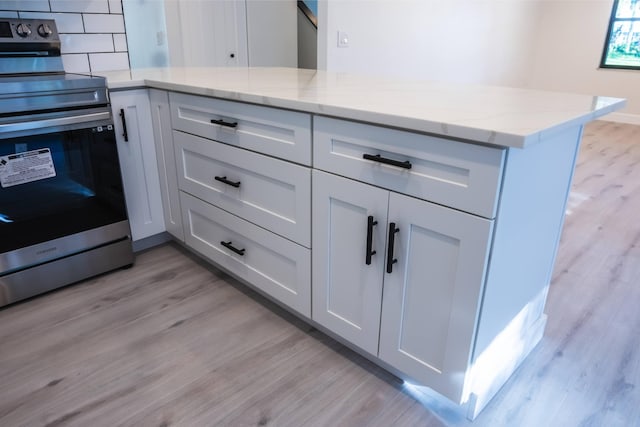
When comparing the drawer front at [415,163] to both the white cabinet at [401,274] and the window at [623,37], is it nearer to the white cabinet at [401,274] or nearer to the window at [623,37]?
the white cabinet at [401,274]

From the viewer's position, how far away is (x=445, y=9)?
4578mm

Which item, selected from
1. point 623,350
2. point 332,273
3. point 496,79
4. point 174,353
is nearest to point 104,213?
point 174,353

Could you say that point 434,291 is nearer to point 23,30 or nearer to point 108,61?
point 23,30

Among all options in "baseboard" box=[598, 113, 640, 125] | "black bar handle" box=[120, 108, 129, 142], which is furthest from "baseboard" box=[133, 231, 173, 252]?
"baseboard" box=[598, 113, 640, 125]

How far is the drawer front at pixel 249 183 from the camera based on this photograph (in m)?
1.50

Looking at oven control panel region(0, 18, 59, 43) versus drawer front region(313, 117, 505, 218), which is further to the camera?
oven control panel region(0, 18, 59, 43)

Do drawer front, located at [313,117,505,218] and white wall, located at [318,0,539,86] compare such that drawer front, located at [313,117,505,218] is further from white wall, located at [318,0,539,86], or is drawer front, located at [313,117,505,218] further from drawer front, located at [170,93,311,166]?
white wall, located at [318,0,539,86]

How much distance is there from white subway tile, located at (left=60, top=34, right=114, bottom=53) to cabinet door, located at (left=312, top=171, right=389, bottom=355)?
1731 millimetres

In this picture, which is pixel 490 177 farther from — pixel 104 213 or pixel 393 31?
pixel 393 31

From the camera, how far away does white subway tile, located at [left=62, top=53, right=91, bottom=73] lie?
2.32 metres

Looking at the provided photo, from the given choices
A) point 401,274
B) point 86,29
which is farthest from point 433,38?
point 401,274

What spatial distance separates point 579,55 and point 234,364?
267 inches

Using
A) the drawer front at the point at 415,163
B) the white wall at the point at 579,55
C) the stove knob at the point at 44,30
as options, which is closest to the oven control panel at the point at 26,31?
the stove knob at the point at 44,30

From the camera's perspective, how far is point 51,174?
180 centimetres
